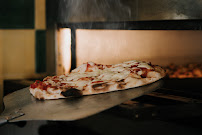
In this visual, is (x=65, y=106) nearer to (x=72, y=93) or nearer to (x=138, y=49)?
(x=72, y=93)

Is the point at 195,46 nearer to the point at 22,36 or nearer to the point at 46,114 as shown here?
the point at 46,114

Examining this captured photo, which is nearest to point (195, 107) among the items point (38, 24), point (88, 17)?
point (88, 17)

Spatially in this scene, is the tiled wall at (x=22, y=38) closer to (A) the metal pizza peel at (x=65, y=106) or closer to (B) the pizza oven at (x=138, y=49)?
(B) the pizza oven at (x=138, y=49)

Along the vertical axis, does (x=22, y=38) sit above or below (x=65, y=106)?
above

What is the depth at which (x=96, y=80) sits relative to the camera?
1188 millimetres

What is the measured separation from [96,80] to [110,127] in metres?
0.36

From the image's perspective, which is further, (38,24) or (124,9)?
(38,24)

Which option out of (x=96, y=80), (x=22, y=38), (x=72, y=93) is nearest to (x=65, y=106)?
(x=72, y=93)

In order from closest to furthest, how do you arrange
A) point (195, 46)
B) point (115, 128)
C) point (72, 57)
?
point (115, 128), point (195, 46), point (72, 57)

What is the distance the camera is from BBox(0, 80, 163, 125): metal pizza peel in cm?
85

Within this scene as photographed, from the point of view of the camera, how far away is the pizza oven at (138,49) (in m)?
0.88

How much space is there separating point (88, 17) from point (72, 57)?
369 mm

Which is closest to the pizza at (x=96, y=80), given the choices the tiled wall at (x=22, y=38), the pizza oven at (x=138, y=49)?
the pizza oven at (x=138, y=49)

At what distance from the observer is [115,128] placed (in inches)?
34.2
